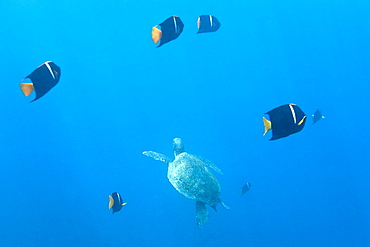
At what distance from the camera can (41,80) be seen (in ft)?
9.11

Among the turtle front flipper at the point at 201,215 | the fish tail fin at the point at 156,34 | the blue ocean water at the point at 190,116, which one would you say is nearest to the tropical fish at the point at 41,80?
the fish tail fin at the point at 156,34

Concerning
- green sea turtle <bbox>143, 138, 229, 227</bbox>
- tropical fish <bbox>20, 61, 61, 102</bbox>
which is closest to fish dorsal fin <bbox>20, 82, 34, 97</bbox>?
tropical fish <bbox>20, 61, 61, 102</bbox>

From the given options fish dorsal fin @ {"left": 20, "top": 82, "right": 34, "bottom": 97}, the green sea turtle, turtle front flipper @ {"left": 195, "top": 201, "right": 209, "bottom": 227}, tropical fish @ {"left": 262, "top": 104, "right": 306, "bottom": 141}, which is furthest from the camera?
the green sea turtle

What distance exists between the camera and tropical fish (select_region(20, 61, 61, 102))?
2.73m

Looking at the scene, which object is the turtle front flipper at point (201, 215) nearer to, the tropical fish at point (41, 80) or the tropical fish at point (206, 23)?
the tropical fish at point (206, 23)

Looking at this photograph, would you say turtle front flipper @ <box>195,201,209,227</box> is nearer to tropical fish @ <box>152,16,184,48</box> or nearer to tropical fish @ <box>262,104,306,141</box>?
tropical fish @ <box>152,16,184,48</box>

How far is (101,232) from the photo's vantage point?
15.7m

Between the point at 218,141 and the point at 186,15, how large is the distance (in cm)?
1217

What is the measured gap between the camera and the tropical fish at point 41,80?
2.73m

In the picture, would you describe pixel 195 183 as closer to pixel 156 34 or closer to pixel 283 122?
pixel 156 34

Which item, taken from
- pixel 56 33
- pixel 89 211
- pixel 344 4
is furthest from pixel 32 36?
pixel 344 4

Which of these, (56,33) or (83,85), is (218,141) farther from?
(56,33)

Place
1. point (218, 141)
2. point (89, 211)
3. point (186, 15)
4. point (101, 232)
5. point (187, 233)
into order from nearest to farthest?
point (187, 233) < point (101, 232) < point (89, 211) < point (218, 141) < point (186, 15)

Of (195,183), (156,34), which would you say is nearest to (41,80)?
(156,34)
